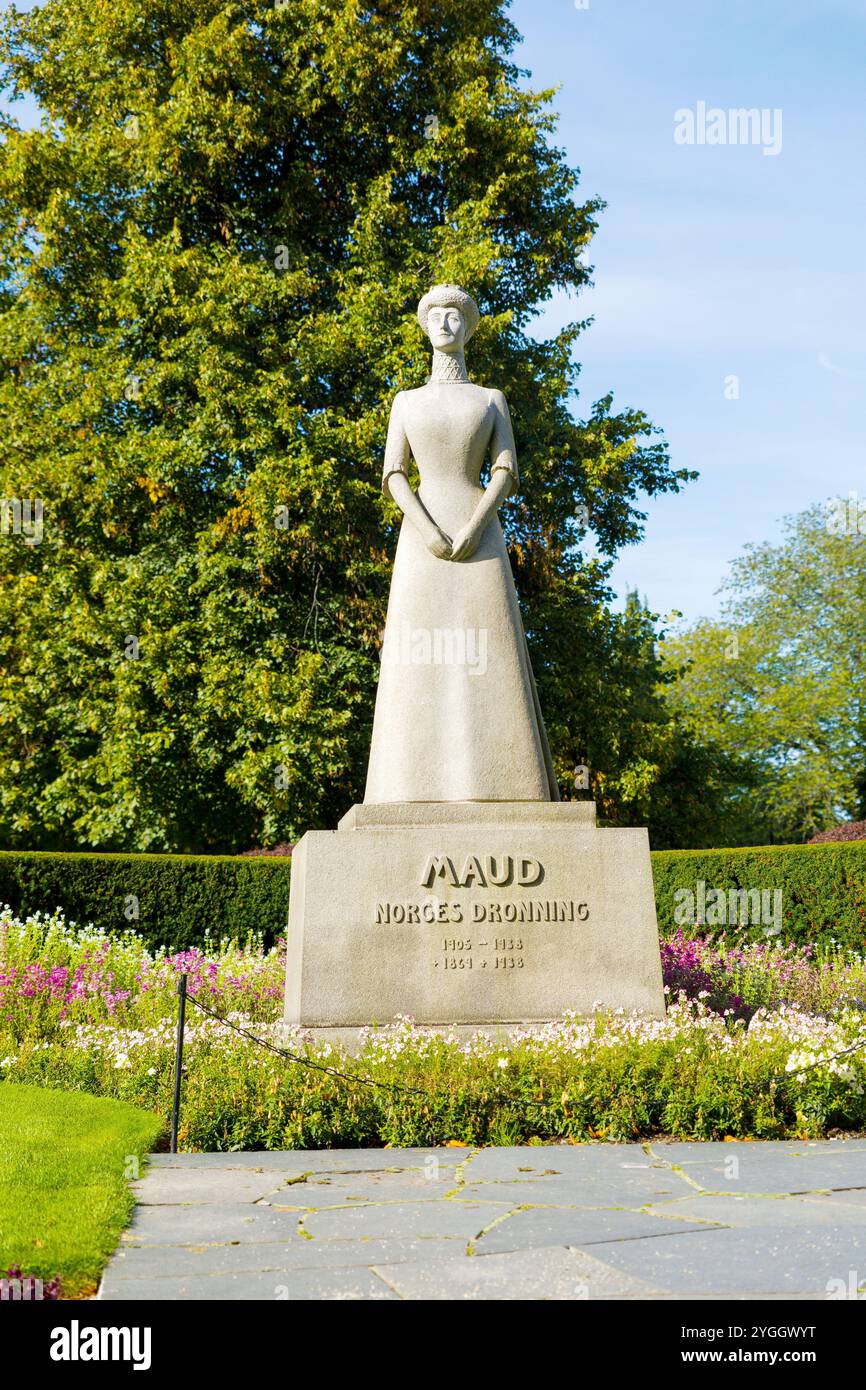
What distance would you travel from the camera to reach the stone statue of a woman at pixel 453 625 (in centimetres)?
825

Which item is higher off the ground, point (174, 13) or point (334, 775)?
point (174, 13)

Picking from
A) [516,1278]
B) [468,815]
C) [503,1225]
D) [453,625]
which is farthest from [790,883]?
[516,1278]

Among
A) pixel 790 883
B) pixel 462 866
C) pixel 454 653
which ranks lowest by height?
pixel 790 883

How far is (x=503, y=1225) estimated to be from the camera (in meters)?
4.11

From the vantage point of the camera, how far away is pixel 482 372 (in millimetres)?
17891

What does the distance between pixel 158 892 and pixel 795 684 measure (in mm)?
29760

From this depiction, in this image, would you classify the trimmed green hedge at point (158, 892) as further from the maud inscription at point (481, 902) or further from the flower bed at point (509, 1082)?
the maud inscription at point (481, 902)

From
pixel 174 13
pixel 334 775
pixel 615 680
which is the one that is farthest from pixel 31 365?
pixel 615 680

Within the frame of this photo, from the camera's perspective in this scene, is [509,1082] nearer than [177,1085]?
No

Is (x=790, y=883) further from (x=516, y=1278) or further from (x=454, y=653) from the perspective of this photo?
(x=516, y=1278)

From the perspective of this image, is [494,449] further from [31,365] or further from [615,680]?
[31,365]

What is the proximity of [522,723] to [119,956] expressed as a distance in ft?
16.5

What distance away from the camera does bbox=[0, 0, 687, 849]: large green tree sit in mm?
17078

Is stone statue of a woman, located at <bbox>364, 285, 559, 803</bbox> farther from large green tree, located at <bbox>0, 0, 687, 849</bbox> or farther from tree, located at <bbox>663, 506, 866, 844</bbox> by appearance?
tree, located at <bbox>663, 506, 866, 844</bbox>
